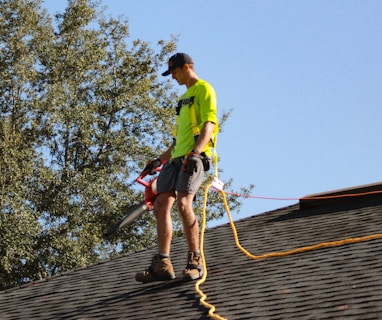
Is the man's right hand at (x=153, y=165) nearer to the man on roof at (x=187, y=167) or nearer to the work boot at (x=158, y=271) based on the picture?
the man on roof at (x=187, y=167)

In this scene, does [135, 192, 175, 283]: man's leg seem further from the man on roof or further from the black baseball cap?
the black baseball cap

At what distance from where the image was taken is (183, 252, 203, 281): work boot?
20.3 feet

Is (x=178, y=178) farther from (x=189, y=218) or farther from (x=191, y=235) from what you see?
(x=191, y=235)

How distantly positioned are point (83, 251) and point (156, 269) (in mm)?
15693

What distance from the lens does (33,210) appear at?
2211cm

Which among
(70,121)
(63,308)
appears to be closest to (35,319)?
(63,308)

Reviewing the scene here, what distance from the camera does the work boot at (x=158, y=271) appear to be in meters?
6.29

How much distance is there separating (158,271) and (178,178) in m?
0.72

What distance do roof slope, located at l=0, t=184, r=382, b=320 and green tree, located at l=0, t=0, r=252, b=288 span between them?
13158mm

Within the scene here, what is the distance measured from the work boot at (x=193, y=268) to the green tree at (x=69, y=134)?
14.5 metres

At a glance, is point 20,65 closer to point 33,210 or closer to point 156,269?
point 33,210

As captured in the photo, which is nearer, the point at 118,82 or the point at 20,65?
the point at 20,65

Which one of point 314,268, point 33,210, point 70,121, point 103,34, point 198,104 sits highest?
point 103,34

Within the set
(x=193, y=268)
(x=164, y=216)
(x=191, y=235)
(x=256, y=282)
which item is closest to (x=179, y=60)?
(x=164, y=216)
